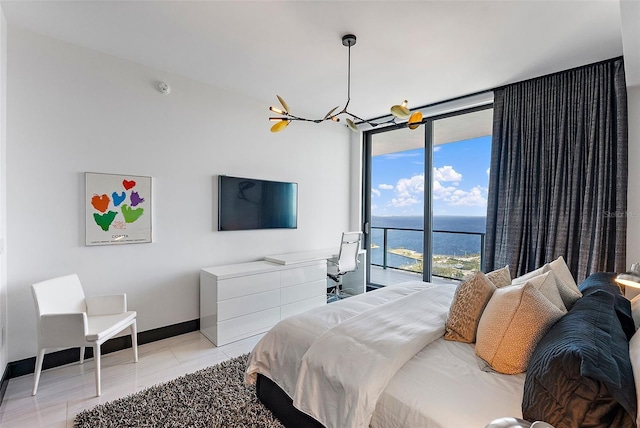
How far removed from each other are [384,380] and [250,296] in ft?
7.11

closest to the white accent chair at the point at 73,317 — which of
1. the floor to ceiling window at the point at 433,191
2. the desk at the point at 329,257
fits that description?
the desk at the point at 329,257

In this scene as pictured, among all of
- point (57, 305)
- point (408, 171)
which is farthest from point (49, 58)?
point (408, 171)

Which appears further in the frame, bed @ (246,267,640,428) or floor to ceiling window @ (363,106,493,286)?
floor to ceiling window @ (363,106,493,286)

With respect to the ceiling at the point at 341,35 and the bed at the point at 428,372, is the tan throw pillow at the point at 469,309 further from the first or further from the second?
the ceiling at the point at 341,35

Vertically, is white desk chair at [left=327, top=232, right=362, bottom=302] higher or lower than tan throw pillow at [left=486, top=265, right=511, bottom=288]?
lower

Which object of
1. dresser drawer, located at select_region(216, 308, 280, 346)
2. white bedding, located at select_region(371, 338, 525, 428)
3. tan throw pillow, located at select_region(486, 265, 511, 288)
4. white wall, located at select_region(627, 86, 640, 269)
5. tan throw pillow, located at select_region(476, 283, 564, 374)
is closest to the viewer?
white bedding, located at select_region(371, 338, 525, 428)

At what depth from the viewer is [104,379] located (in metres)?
2.36

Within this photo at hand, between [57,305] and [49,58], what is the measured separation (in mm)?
1979

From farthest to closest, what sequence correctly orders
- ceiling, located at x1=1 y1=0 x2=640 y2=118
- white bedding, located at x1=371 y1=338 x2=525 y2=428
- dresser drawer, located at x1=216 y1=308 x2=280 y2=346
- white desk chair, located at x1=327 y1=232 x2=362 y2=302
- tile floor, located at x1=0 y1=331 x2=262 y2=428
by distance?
white desk chair, located at x1=327 y1=232 x2=362 y2=302
dresser drawer, located at x1=216 y1=308 x2=280 y2=346
ceiling, located at x1=1 y1=0 x2=640 y2=118
tile floor, located at x1=0 y1=331 x2=262 y2=428
white bedding, located at x1=371 y1=338 x2=525 y2=428

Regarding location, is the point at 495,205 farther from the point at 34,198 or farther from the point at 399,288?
the point at 34,198

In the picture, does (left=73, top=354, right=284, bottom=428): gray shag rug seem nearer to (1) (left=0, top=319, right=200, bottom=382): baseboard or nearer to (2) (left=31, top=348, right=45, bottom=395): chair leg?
(2) (left=31, top=348, right=45, bottom=395): chair leg

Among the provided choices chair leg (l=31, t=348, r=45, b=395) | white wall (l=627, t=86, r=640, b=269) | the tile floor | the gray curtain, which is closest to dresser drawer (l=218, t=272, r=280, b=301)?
the tile floor

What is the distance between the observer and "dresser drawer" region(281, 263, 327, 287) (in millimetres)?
3527

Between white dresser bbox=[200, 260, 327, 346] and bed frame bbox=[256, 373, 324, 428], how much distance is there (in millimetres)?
1150
